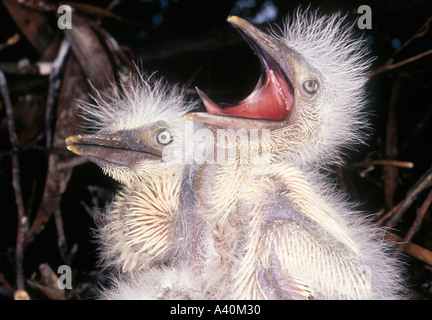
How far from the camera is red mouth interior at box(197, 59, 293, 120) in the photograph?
0.70m

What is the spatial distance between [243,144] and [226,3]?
968 mm

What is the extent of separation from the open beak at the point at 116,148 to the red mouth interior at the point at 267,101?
0.51 ft

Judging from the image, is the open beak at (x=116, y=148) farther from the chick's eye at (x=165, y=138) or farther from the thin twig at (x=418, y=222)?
the thin twig at (x=418, y=222)

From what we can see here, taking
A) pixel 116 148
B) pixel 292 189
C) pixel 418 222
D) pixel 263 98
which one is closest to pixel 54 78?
pixel 116 148

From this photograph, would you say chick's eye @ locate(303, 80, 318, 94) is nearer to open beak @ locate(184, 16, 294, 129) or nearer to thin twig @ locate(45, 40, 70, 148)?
open beak @ locate(184, 16, 294, 129)

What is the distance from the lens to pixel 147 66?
4.45 feet

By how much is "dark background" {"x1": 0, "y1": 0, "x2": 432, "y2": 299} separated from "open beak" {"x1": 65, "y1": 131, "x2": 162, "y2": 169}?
17.7 inches

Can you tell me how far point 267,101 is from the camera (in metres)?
0.71

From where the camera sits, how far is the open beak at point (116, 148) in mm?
713

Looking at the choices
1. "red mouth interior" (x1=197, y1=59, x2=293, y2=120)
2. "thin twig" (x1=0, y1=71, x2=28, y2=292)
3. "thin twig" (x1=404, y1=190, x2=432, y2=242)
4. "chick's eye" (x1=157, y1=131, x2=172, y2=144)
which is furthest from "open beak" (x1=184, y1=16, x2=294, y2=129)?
"thin twig" (x1=0, y1=71, x2=28, y2=292)

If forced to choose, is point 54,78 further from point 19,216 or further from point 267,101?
point 267,101

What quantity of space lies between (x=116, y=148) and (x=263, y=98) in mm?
295

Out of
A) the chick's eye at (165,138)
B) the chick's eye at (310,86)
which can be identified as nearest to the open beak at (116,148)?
the chick's eye at (165,138)
